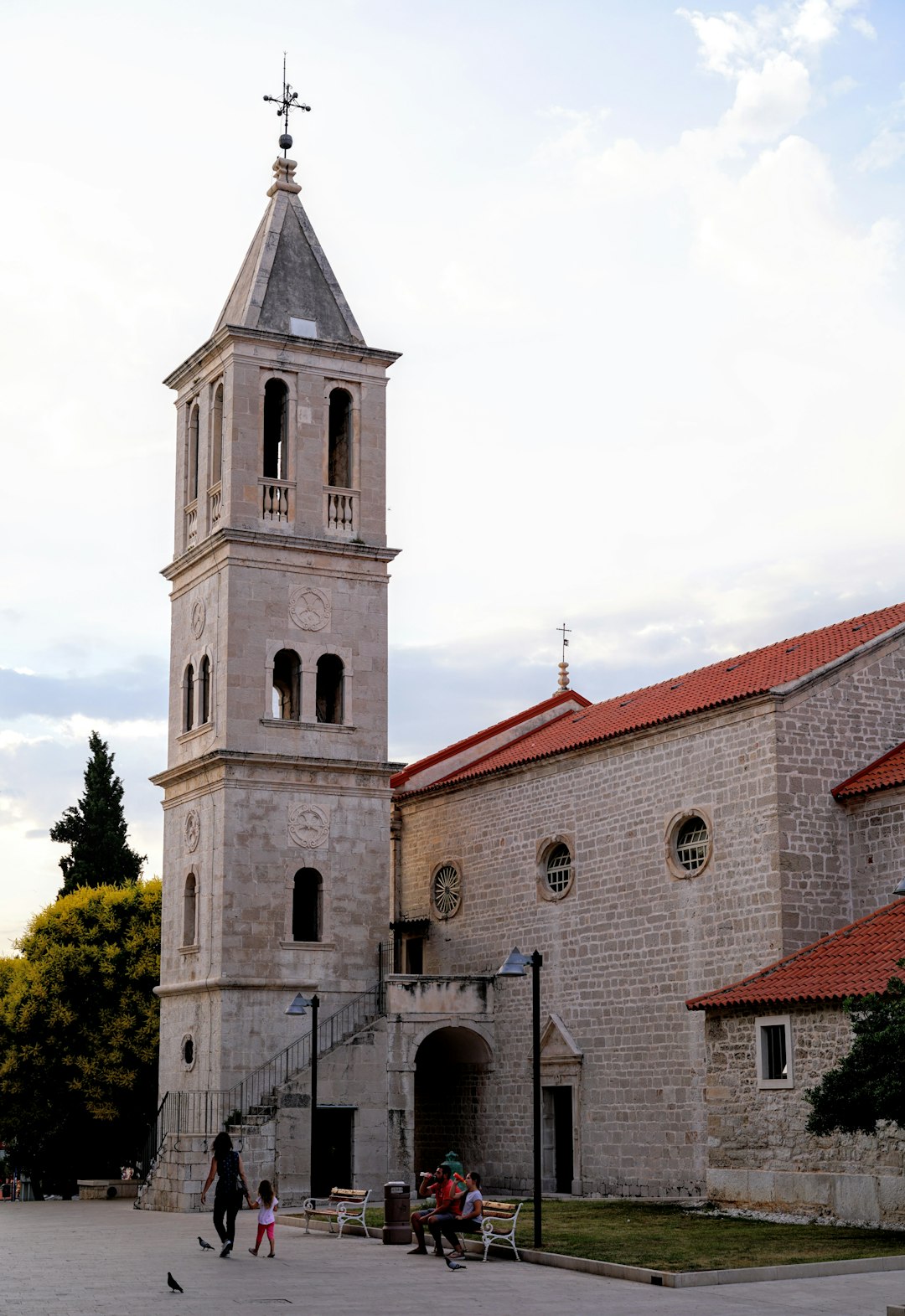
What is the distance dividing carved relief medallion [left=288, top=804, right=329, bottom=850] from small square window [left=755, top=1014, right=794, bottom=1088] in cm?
1378

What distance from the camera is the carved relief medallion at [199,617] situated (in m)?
38.4

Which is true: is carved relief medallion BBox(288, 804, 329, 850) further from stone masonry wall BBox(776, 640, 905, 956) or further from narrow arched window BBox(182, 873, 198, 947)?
stone masonry wall BBox(776, 640, 905, 956)

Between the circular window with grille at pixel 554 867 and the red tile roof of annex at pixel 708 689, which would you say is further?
the circular window with grille at pixel 554 867

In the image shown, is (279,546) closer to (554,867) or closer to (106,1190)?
(554,867)

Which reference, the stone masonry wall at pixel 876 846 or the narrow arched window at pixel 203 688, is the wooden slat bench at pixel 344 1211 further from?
the narrow arched window at pixel 203 688

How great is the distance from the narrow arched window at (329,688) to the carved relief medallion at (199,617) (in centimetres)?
287

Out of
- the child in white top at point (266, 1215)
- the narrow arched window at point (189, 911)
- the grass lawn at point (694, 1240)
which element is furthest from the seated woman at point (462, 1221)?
the narrow arched window at point (189, 911)

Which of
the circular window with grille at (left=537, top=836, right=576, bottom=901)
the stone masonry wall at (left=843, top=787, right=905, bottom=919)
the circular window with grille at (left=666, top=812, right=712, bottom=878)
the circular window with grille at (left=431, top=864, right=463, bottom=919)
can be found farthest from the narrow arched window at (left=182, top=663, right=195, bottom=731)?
the stone masonry wall at (left=843, top=787, right=905, bottom=919)

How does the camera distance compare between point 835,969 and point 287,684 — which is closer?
point 835,969

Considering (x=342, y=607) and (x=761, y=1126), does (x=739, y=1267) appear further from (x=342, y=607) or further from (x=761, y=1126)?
(x=342, y=607)

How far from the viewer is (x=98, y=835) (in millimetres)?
54438

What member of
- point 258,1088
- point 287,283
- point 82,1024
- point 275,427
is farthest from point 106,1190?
point 287,283

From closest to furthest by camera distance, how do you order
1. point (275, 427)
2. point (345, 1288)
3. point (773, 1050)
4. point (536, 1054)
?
1. point (345, 1288)
2. point (536, 1054)
3. point (773, 1050)
4. point (275, 427)

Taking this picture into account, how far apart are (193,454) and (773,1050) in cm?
2157
